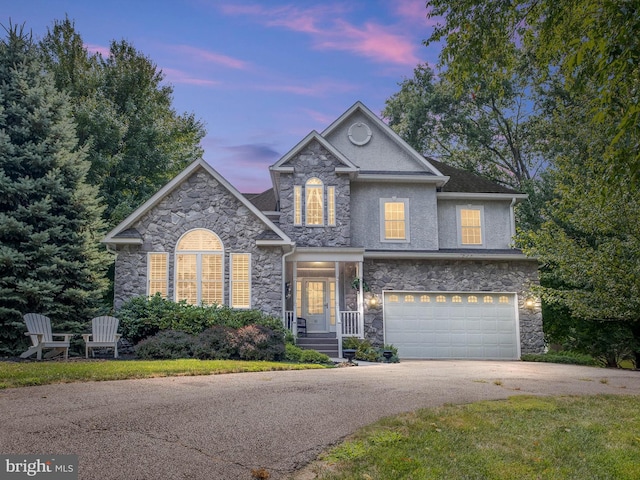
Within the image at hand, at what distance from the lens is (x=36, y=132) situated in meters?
16.6

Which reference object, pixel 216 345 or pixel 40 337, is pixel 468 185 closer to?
pixel 216 345

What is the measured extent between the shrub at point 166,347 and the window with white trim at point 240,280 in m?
2.55

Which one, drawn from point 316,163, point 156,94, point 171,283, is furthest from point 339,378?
point 156,94

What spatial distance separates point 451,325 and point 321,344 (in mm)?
4722

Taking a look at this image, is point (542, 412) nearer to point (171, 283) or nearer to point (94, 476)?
point (94, 476)

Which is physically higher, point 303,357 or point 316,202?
point 316,202

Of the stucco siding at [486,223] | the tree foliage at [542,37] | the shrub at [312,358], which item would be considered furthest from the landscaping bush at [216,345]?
the stucco siding at [486,223]

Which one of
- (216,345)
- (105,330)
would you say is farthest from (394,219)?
(105,330)

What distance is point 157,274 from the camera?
16.2 m

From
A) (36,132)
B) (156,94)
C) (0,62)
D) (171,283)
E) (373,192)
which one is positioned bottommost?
(171,283)

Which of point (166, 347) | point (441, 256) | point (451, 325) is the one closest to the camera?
point (166, 347)

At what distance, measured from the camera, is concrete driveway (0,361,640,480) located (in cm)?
449

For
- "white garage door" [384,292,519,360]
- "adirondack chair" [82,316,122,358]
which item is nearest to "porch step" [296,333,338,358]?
"white garage door" [384,292,519,360]

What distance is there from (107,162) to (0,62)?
19.4 ft
